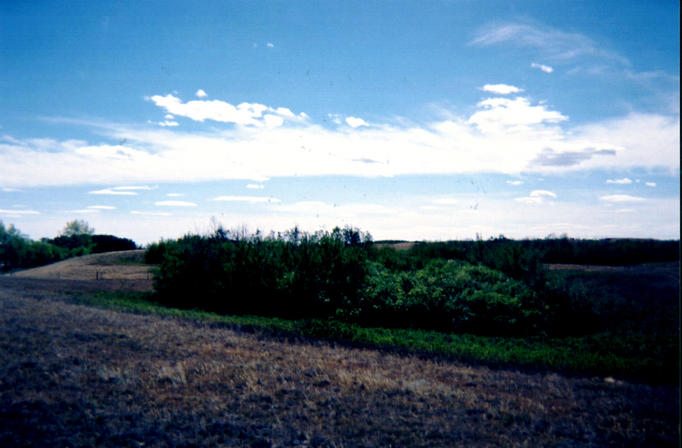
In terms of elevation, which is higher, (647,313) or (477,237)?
(477,237)

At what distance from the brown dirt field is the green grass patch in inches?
41.8

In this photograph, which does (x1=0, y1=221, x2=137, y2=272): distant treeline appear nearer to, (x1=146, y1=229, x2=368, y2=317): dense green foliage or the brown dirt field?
(x1=146, y1=229, x2=368, y2=317): dense green foliage

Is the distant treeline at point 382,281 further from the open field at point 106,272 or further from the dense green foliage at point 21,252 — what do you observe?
the dense green foliage at point 21,252

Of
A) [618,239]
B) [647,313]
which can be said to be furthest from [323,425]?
[618,239]

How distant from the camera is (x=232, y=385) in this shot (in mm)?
7703

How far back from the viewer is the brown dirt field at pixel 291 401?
568 cm

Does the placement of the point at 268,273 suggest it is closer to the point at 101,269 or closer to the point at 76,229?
the point at 101,269

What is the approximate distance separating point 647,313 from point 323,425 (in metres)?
13.3

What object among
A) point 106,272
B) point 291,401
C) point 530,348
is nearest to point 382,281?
point 530,348

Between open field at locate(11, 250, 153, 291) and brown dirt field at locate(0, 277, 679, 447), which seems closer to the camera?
brown dirt field at locate(0, 277, 679, 447)

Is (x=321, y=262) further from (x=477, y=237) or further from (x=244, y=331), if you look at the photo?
(x=477, y=237)

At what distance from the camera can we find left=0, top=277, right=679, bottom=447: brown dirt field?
224 inches

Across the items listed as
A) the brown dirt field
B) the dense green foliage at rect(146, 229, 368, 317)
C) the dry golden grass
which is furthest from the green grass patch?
the dry golden grass

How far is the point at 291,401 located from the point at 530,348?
8407mm
